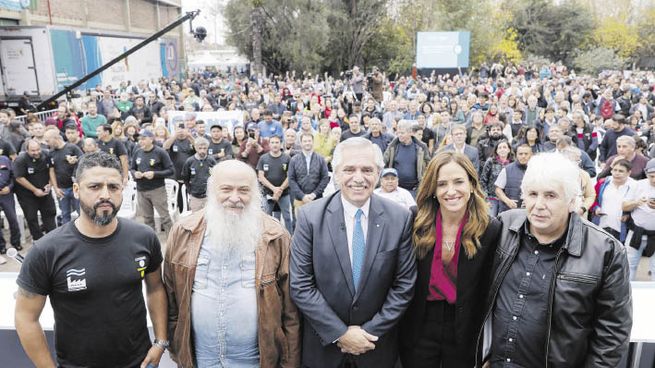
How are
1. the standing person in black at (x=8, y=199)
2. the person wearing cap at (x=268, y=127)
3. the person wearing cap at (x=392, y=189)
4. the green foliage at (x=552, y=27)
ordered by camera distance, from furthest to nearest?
the green foliage at (x=552, y=27) → the person wearing cap at (x=268, y=127) → the standing person in black at (x=8, y=199) → the person wearing cap at (x=392, y=189)

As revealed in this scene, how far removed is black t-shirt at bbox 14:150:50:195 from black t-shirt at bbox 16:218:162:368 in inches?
199

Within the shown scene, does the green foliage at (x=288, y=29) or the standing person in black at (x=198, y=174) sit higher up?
the green foliage at (x=288, y=29)

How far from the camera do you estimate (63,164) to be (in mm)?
6871

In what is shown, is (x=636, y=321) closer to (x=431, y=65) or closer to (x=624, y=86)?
(x=624, y=86)

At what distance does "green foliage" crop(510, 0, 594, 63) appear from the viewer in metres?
41.0

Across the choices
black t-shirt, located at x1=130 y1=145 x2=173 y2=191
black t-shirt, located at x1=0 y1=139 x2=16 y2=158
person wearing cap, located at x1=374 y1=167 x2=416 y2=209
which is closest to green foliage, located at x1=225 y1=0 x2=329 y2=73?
black t-shirt, located at x1=0 y1=139 x2=16 y2=158

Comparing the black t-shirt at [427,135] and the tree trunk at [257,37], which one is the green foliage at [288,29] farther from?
the black t-shirt at [427,135]

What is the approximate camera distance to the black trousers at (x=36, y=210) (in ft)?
22.2

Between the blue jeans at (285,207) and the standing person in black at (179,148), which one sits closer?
the blue jeans at (285,207)

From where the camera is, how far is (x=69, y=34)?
1731 cm

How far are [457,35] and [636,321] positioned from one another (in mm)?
26599

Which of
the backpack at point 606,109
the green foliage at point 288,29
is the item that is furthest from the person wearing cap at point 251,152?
the green foliage at point 288,29

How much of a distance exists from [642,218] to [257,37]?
27.6m

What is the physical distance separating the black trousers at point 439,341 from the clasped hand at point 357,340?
30 centimetres
